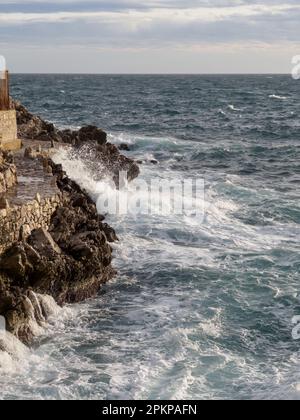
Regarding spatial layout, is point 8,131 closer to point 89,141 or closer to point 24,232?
point 89,141

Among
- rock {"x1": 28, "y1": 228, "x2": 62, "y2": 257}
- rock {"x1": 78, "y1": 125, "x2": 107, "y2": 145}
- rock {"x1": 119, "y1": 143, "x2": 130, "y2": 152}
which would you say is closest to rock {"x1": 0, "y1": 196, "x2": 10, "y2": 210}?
rock {"x1": 28, "y1": 228, "x2": 62, "y2": 257}

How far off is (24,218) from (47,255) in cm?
109

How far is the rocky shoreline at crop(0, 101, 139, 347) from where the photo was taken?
43.2ft

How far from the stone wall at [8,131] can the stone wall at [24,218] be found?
7296 millimetres

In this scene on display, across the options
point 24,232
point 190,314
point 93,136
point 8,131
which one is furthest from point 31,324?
point 93,136

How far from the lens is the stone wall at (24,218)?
14.1 metres

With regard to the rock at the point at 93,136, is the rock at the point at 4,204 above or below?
below

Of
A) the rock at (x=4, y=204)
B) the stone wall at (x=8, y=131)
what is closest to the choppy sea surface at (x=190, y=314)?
the stone wall at (x=8, y=131)

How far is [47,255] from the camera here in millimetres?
14297

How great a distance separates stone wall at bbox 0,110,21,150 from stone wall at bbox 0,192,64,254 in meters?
7.30

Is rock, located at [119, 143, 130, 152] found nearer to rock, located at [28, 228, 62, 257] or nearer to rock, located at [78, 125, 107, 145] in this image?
rock, located at [78, 125, 107, 145]

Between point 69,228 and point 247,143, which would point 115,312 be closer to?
point 69,228

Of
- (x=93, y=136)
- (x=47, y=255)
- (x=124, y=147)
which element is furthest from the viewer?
(x=124, y=147)

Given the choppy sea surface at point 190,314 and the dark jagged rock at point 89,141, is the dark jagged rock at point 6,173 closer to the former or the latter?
the choppy sea surface at point 190,314
